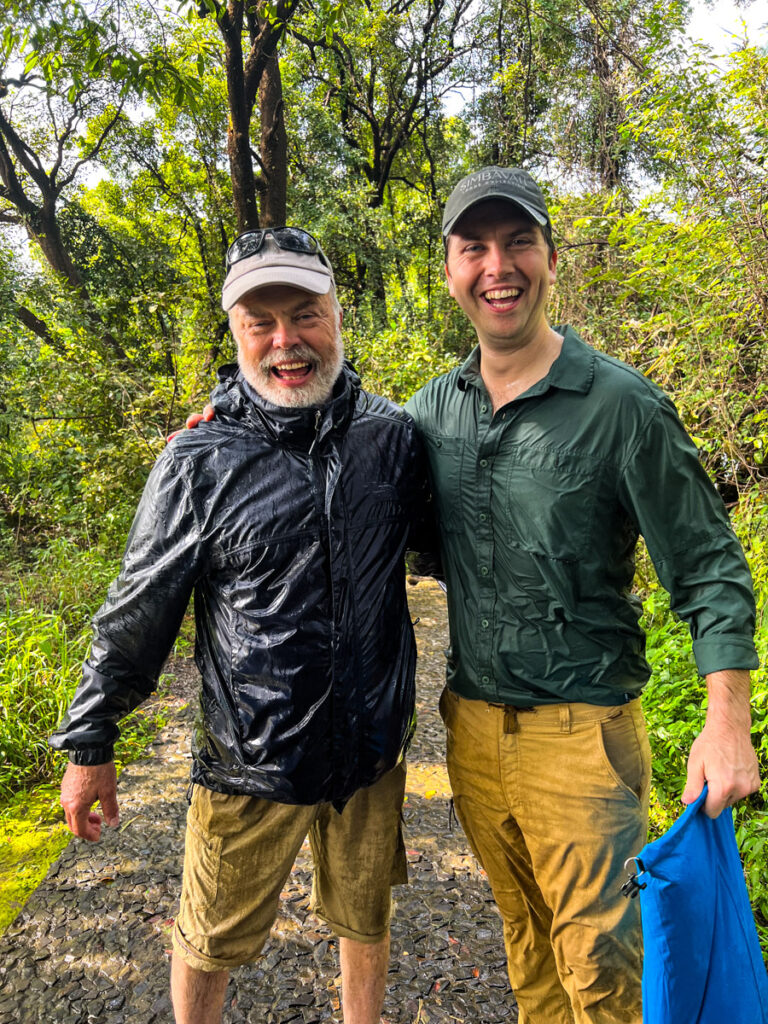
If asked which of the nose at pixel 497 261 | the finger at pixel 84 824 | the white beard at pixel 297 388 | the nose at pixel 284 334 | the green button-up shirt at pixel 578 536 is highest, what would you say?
the nose at pixel 497 261

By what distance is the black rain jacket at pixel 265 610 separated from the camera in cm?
184

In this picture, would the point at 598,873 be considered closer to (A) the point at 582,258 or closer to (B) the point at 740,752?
(B) the point at 740,752

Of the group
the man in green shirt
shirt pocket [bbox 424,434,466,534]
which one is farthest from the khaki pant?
shirt pocket [bbox 424,434,466,534]

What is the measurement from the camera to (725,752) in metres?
1.52

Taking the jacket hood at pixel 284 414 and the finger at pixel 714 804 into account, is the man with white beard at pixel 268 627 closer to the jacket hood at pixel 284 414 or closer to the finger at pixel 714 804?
the jacket hood at pixel 284 414

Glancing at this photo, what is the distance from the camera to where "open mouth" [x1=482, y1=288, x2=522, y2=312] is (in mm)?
1861

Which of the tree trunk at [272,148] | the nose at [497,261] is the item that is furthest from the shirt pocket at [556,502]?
the tree trunk at [272,148]

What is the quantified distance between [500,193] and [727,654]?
139 centimetres

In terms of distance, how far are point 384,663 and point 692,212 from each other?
4.64 metres

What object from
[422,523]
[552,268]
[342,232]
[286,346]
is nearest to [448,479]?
[422,523]

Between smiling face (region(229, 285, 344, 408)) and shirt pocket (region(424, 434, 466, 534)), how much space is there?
15.6 inches

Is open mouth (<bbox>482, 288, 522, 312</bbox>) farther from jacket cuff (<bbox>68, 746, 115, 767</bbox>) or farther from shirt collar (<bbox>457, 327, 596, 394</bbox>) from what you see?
jacket cuff (<bbox>68, 746, 115, 767</bbox>)

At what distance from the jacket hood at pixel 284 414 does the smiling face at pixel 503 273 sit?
1.60ft

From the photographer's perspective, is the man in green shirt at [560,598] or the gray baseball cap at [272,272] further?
the gray baseball cap at [272,272]
